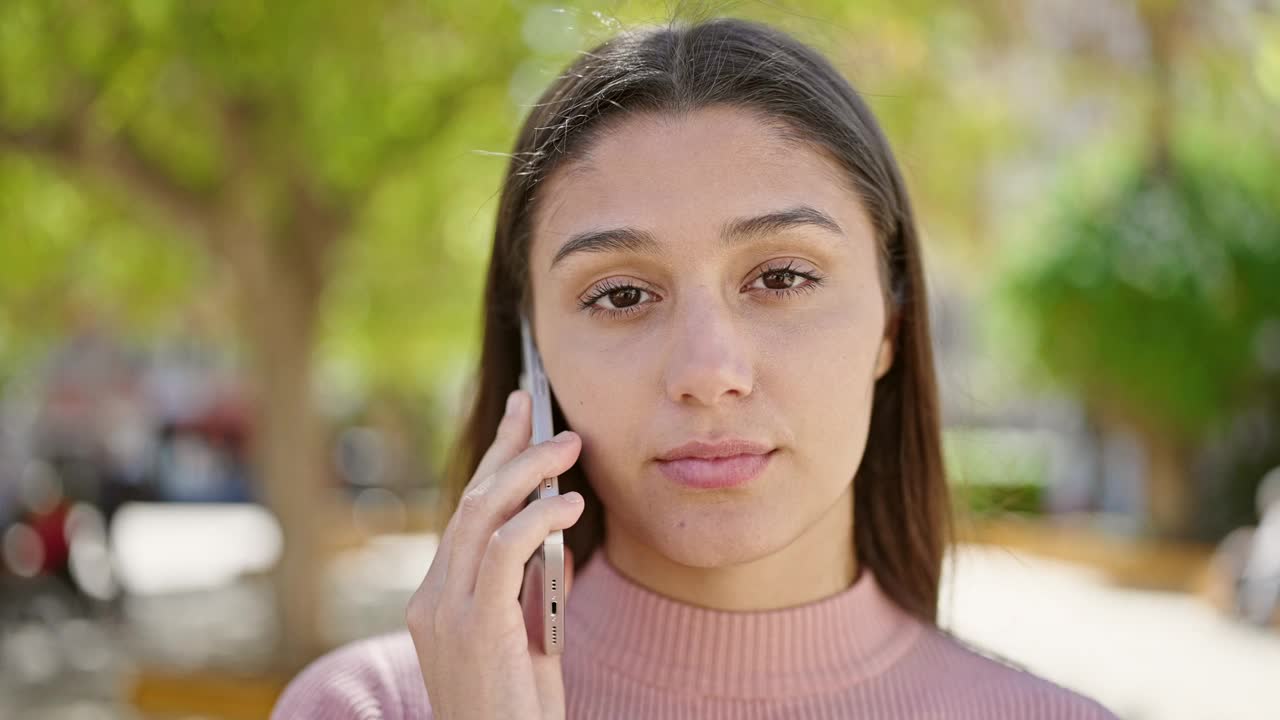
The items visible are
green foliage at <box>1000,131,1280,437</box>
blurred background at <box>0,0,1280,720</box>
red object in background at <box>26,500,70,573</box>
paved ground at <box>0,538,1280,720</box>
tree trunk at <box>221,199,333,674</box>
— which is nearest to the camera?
blurred background at <box>0,0,1280,720</box>

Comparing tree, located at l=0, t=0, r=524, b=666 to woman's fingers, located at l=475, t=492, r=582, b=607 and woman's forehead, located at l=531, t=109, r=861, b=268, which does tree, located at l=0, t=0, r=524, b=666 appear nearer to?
woman's forehead, located at l=531, t=109, r=861, b=268

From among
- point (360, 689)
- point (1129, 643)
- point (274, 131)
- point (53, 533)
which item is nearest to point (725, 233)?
point (360, 689)

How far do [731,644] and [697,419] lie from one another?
0.42 metres

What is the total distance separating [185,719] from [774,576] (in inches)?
261

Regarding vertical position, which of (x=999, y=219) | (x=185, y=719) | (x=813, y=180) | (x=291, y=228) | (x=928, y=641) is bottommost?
(x=185, y=719)

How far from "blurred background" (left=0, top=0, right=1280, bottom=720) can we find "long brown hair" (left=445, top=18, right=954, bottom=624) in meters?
0.15

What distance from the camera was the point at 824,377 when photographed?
70.6 inches

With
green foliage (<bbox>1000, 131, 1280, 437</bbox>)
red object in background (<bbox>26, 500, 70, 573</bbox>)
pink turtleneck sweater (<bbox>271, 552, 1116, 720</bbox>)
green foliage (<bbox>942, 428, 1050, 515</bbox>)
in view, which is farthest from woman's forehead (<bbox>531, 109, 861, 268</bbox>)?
green foliage (<bbox>1000, 131, 1280, 437</bbox>)

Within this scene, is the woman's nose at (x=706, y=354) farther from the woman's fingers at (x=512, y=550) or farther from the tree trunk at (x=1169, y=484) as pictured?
the tree trunk at (x=1169, y=484)

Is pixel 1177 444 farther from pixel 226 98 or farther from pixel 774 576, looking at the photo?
pixel 774 576

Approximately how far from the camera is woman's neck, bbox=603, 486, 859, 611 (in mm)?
1974

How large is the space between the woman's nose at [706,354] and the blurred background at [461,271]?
529 mm

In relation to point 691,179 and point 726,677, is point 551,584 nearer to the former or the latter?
point 726,677

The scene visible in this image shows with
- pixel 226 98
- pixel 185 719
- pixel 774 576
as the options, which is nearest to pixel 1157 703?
pixel 185 719
